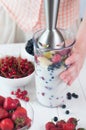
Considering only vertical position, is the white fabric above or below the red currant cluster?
above

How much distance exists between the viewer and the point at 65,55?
875 millimetres

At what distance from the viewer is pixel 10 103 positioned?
875 millimetres

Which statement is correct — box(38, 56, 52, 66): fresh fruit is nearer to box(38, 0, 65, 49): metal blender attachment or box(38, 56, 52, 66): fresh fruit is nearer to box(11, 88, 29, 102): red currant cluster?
box(38, 0, 65, 49): metal blender attachment

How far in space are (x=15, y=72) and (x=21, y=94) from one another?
0.07 metres

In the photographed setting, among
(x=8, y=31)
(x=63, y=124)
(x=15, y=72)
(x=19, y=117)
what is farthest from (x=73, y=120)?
(x=8, y=31)

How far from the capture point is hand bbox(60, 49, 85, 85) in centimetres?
89

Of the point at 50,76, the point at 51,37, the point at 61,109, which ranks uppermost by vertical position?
the point at 51,37

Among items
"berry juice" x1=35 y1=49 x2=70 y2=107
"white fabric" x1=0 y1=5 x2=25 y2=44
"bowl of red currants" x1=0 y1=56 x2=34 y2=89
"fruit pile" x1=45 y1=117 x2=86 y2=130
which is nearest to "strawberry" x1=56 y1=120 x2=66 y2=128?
"fruit pile" x1=45 y1=117 x2=86 y2=130

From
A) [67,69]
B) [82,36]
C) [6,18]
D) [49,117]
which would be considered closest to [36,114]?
[49,117]

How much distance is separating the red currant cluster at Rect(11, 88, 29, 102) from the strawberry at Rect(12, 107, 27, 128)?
0.11 m

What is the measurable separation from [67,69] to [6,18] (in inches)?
24.4

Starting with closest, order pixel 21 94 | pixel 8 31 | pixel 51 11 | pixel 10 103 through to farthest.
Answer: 1. pixel 51 11
2. pixel 10 103
3. pixel 21 94
4. pixel 8 31

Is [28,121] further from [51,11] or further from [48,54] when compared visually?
[51,11]

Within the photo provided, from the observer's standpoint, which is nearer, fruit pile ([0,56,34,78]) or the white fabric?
fruit pile ([0,56,34,78])
